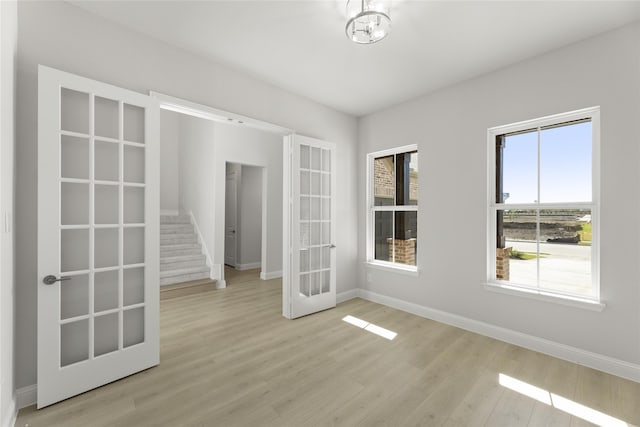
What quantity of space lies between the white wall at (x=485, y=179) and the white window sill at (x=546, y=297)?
55 millimetres

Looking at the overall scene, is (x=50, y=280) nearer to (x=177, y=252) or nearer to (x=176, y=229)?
(x=177, y=252)

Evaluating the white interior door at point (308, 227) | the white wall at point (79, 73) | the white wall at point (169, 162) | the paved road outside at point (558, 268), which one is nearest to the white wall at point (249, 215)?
the white wall at point (169, 162)

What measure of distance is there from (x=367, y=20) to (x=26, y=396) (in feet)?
11.8

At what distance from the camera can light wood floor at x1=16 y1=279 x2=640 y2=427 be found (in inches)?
73.4

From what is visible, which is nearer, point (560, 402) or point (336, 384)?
point (560, 402)

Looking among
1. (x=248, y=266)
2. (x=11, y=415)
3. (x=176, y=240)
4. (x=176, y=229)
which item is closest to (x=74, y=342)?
(x=11, y=415)

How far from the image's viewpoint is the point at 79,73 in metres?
2.20

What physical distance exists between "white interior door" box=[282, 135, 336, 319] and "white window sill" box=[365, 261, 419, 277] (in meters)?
0.64

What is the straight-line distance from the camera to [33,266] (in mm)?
2006

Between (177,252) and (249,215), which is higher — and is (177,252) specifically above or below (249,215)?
below

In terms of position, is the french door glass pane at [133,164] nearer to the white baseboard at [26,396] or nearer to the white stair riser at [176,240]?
the white baseboard at [26,396]

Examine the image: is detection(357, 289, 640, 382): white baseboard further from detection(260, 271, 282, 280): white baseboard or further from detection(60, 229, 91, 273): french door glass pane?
detection(60, 229, 91, 273): french door glass pane

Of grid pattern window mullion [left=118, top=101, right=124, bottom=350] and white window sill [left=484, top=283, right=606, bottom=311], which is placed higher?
grid pattern window mullion [left=118, top=101, right=124, bottom=350]

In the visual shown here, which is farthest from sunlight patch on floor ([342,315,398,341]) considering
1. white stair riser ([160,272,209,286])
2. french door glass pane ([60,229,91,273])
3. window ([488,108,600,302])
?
white stair riser ([160,272,209,286])
